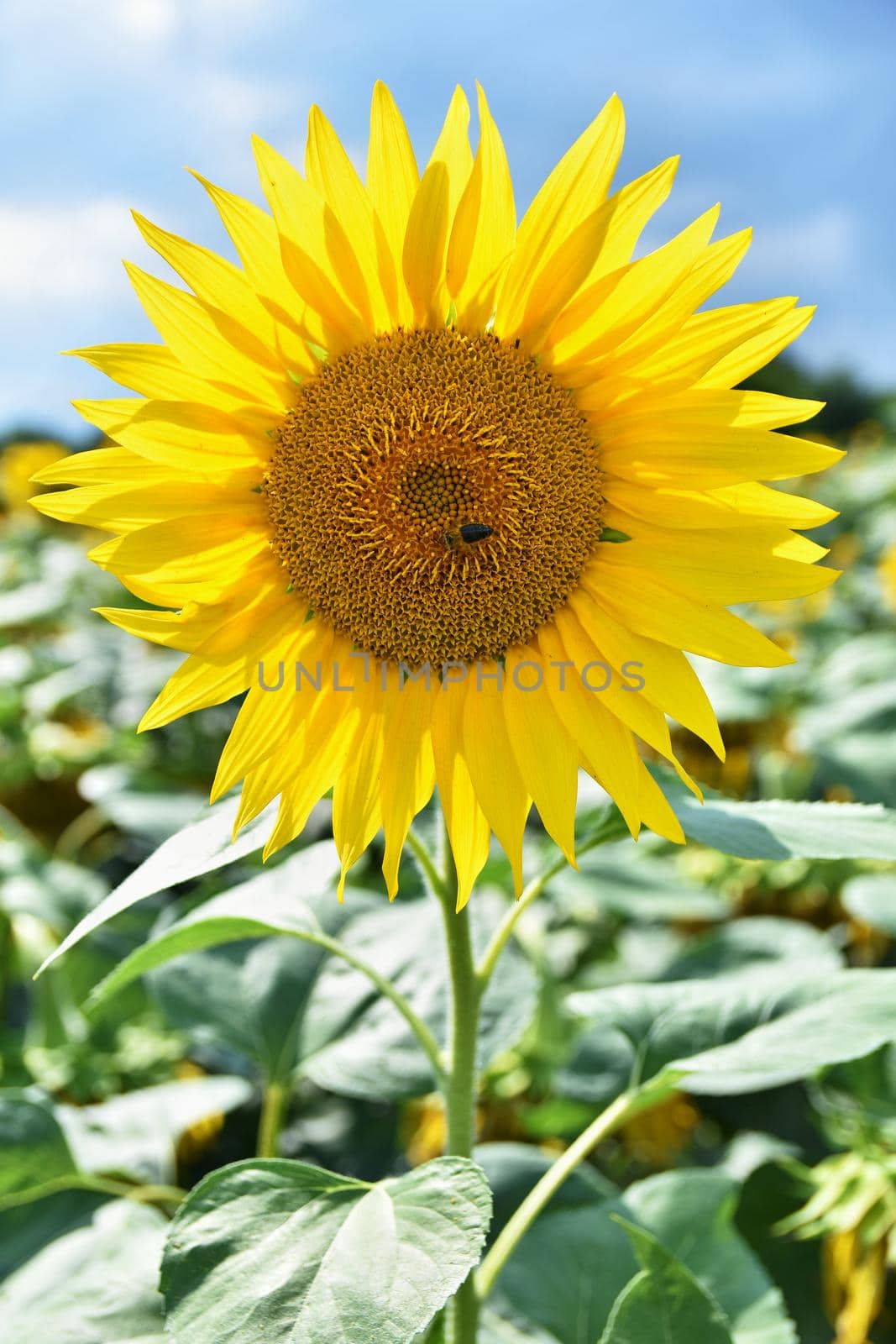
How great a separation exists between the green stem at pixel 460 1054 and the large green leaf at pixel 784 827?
256 millimetres

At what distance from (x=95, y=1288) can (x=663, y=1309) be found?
24.5 inches

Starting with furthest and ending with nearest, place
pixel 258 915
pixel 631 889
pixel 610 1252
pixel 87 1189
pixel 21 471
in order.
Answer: pixel 21 471 < pixel 631 889 < pixel 87 1189 < pixel 610 1252 < pixel 258 915


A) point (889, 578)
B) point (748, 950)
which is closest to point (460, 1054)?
point (748, 950)

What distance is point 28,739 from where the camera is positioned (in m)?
3.04

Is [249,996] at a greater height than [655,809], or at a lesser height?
lesser

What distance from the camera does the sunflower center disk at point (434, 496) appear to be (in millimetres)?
1237

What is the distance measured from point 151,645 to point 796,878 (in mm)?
2290

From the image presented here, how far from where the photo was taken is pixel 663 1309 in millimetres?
1169

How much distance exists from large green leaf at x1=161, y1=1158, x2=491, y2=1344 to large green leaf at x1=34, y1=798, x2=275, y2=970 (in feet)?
0.84

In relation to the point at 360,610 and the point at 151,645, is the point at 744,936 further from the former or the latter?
the point at 151,645

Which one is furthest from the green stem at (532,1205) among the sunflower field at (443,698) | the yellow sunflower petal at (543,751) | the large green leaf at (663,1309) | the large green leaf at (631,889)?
the large green leaf at (631,889)

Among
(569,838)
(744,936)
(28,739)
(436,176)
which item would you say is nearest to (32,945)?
(28,739)

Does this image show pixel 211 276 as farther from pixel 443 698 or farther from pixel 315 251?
pixel 443 698

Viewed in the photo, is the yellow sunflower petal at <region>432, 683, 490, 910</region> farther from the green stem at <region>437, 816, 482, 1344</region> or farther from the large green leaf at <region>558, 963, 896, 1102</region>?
the large green leaf at <region>558, 963, 896, 1102</region>
